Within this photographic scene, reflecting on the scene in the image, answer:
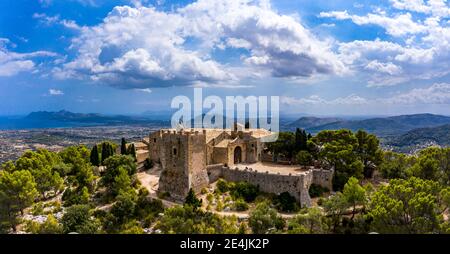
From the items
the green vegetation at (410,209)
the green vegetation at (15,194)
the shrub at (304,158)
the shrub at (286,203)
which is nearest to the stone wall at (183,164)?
the shrub at (286,203)

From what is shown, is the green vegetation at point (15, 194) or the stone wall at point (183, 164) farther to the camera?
the stone wall at point (183, 164)

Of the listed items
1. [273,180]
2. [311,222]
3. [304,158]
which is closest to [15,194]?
[273,180]

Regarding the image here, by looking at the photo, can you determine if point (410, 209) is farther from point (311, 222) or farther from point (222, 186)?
point (222, 186)

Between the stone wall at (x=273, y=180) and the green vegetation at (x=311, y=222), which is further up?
the stone wall at (x=273, y=180)

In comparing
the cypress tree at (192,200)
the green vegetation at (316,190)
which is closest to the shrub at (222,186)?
the cypress tree at (192,200)

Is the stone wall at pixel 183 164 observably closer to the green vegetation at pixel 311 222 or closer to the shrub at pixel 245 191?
the shrub at pixel 245 191

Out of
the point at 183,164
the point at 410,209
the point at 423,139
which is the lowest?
A: the point at 423,139

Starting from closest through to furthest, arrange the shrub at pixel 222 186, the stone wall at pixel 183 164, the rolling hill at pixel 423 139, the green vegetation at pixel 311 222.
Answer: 1. the green vegetation at pixel 311 222
2. the stone wall at pixel 183 164
3. the shrub at pixel 222 186
4. the rolling hill at pixel 423 139

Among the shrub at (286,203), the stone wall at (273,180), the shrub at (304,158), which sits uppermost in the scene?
the shrub at (304,158)

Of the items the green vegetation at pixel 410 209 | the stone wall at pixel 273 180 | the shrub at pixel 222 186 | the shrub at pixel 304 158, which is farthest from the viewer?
the shrub at pixel 304 158
